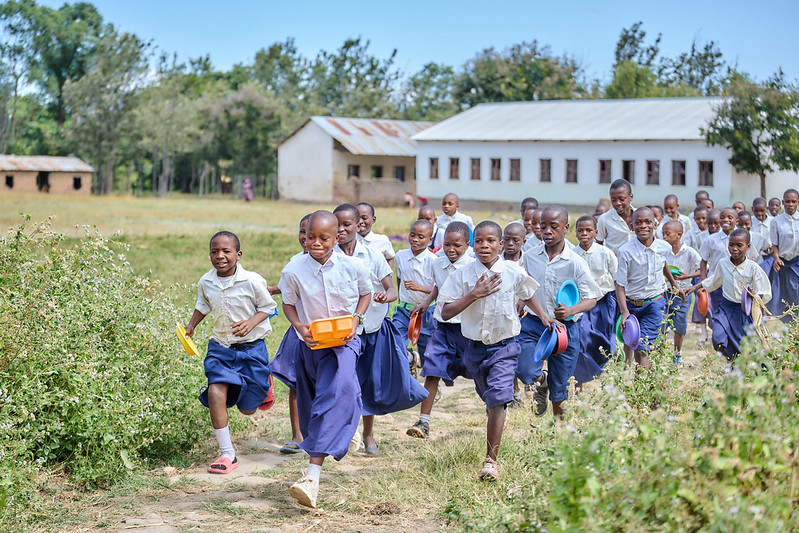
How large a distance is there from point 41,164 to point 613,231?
44111mm

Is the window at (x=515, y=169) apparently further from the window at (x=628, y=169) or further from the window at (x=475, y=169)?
the window at (x=628, y=169)

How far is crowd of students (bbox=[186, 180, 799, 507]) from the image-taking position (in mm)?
5742

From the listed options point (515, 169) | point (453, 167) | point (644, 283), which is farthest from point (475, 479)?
point (453, 167)

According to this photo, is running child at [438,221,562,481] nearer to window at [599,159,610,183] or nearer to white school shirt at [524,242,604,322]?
white school shirt at [524,242,604,322]

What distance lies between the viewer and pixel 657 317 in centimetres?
826

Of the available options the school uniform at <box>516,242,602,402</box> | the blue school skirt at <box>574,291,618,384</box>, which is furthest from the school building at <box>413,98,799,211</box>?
the school uniform at <box>516,242,602,402</box>

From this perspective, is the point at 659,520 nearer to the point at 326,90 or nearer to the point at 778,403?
the point at 778,403

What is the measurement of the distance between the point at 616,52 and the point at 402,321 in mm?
60020

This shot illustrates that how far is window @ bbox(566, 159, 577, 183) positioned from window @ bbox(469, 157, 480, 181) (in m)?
4.87

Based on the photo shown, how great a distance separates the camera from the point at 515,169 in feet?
137

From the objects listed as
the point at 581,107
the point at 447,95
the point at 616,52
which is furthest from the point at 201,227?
the point at 616,52

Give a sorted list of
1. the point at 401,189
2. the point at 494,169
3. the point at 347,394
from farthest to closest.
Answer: the point at 401,189 → the point at 494,169 → the point at 347,394

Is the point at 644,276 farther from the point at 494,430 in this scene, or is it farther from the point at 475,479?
the point at 475,479

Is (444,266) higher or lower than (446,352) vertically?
higher
